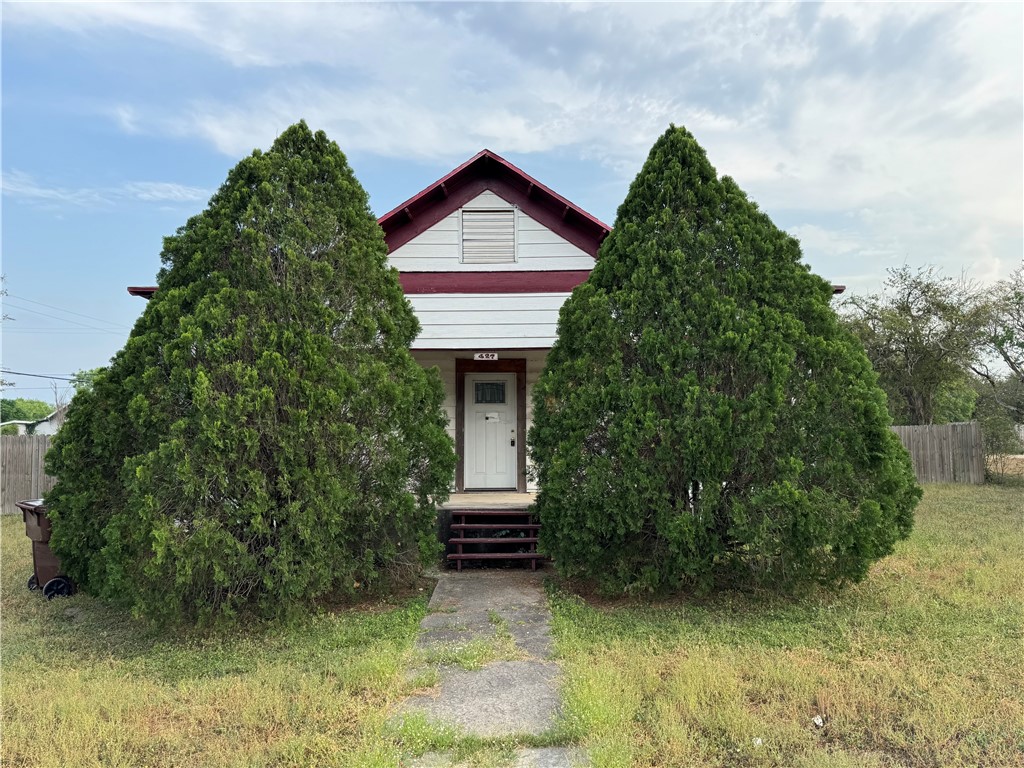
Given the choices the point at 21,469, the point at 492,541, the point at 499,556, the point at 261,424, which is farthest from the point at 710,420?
the point at 21,469

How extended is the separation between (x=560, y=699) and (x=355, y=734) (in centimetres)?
116

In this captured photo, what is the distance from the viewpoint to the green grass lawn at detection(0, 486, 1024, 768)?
304 centimetres

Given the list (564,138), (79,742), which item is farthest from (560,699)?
(564,138)

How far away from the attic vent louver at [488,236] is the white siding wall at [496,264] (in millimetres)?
93

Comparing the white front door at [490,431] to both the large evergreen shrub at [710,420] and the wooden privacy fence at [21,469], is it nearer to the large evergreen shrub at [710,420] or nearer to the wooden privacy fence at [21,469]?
the large evergreen shrub at [710,420]

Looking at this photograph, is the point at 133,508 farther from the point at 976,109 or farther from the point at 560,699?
the point at 976,109

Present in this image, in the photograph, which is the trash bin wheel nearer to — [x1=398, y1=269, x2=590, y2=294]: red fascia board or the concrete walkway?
the concrete walkway

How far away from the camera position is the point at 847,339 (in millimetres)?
5617

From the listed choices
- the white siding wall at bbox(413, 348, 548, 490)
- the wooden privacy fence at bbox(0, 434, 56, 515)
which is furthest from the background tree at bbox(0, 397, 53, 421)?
the white siding wall at bbox(413, 348, 548, 490)

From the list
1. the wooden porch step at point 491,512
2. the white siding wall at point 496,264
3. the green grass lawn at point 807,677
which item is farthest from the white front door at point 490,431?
the green grass lawn at point 807,677

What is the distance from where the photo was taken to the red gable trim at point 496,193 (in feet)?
28.8

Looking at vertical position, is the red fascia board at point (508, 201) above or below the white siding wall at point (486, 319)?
above

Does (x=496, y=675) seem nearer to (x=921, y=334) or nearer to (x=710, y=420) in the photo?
(x=710, y=420)

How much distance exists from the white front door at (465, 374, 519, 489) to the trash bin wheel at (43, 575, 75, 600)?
5.25 m
